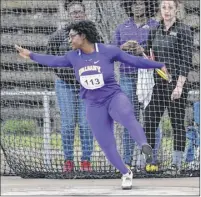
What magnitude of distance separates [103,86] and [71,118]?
1349mm

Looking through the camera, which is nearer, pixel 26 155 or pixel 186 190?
pixel 186 190

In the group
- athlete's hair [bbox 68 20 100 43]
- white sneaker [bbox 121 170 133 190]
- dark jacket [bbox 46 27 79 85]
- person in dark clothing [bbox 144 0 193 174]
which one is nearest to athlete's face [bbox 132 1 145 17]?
person in dark clothing [bbox 144 0 193 174]

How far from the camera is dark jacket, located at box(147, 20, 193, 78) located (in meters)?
9.44

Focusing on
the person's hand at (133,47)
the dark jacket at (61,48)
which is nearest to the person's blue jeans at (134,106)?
the person's hand at (133,47)

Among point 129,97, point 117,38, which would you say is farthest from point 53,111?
point 117,38

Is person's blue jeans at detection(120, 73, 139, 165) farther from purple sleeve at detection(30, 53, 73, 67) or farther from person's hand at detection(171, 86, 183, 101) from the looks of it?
purple sleeve at detection(30, 53, 73, 67)

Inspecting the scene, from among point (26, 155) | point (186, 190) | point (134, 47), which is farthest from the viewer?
point (26, 155)

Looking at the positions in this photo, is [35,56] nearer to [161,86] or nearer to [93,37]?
[93,37]

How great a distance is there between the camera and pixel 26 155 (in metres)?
9.91

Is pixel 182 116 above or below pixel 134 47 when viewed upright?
below

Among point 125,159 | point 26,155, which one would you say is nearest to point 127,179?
point 125,159

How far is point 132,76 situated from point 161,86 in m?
0.35

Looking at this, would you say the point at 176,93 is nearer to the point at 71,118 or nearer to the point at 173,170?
the point at 173,170

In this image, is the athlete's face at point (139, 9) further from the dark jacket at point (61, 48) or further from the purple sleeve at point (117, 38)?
the dark jacket at point (61, 48)
